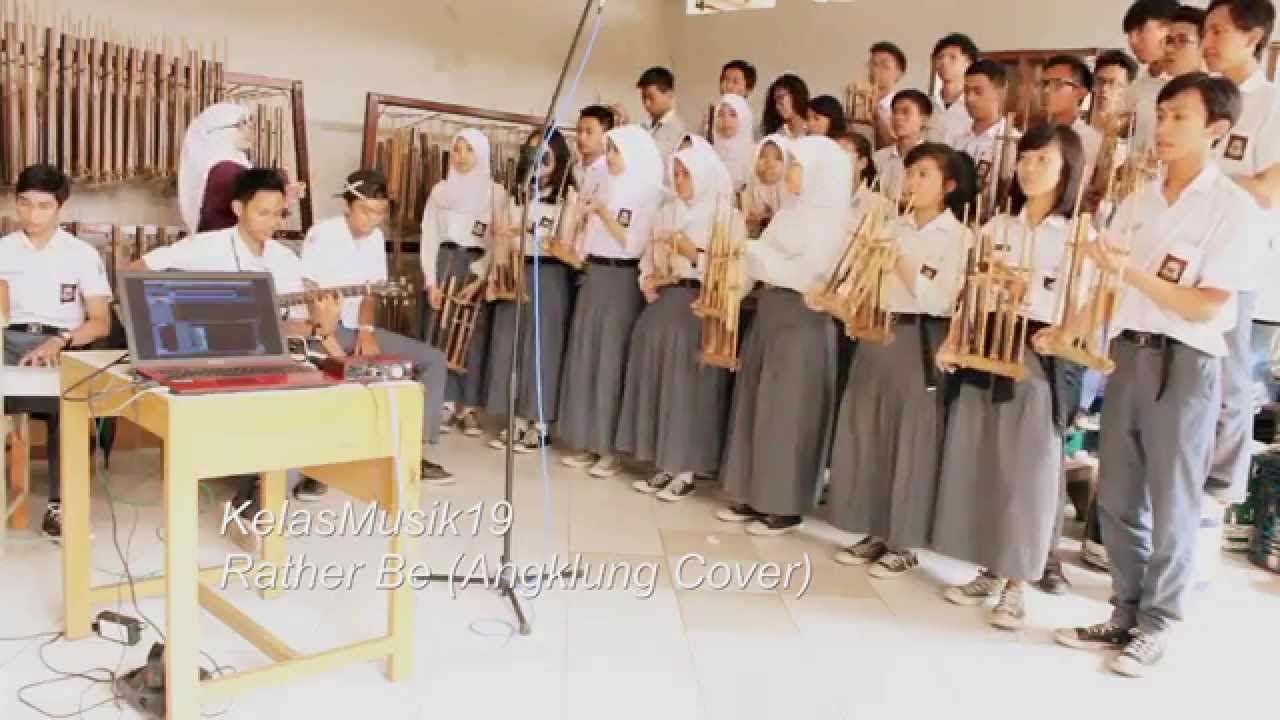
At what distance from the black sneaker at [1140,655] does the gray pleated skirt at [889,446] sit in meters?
0.73

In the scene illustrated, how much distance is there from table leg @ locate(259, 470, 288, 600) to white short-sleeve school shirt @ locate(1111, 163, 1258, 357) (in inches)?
99.2

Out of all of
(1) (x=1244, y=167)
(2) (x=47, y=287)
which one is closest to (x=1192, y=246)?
(1) (x=1244, y=167)

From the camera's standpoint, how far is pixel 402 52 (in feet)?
20.7

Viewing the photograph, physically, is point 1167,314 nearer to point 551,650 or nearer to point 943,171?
point 943,171

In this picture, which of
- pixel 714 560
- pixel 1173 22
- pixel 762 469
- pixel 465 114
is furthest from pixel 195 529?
pixel 465 114

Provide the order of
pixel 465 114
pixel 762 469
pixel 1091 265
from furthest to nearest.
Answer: pixel 465 114
pixel 762 469
pixel 1091 265

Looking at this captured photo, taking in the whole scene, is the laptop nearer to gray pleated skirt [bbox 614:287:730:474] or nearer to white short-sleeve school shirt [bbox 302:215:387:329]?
white short-sleeve school shirt [bbox 302:215:387:329]

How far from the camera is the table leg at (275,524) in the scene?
315cm

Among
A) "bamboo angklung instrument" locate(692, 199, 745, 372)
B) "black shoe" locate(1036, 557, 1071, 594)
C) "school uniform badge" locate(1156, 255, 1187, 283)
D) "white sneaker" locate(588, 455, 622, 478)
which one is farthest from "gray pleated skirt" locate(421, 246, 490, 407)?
"school uniform badge" locate(1156, 255, 1187, 283)

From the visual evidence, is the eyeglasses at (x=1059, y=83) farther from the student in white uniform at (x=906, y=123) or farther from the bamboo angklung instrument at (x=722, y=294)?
the bamboo angklung instrument at (x=722, y=294)

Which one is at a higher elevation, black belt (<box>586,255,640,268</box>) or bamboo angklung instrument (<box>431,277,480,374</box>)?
black belt (<box>586,255,640,268</box>)

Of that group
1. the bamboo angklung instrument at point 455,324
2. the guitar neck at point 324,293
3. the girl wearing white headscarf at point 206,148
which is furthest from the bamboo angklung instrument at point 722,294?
the girl wearing white headscarf at point 206,148

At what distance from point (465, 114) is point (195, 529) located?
4.36m

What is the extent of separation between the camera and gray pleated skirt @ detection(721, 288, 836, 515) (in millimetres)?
3922
